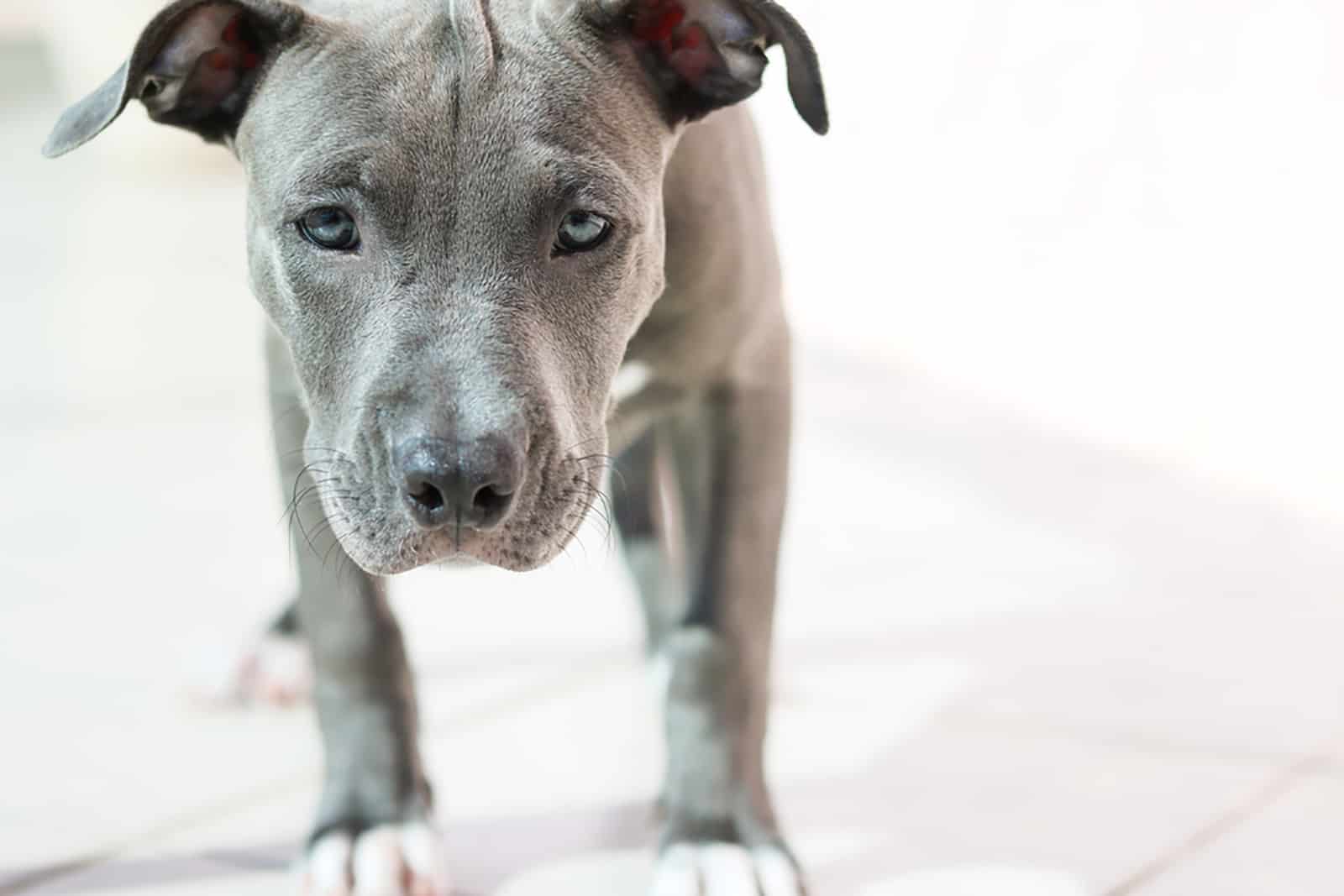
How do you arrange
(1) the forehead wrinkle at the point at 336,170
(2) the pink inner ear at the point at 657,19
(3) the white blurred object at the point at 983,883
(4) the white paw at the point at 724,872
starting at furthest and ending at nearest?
(3) the white blurred object at the point at 983,883 < (4) the white paw at the point at 724,872 < (2) the pink inner ear at the point at 657,19 < (1) the forehead wrinkle at the point at 336,170

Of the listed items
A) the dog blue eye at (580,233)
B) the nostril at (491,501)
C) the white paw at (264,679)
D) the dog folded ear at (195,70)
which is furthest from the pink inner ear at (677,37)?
the white paw at (264,679)

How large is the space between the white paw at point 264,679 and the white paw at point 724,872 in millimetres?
1038

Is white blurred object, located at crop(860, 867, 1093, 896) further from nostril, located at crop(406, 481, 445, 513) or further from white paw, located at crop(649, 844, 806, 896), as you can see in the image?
nostril, located at crop(406, 481, 445, 513)

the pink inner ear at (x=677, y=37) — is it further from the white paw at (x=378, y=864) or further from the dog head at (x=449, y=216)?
the white paw at (x=378, y=864)

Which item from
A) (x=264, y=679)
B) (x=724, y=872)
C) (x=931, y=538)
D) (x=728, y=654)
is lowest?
(x=931, y=538)

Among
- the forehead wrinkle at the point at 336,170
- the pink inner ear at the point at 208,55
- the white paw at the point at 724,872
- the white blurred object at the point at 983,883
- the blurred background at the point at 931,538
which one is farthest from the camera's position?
the blurred background at the point at 931,538

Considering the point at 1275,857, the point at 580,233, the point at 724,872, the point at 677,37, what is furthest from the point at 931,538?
the point at 580,233

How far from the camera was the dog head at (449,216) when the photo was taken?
197cm

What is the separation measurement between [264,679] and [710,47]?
5.19ft

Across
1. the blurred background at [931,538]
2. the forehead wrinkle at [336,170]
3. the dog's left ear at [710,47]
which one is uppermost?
the dog's left ear at [710,47]

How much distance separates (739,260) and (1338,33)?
8.72 ft

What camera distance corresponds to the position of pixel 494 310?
79.0 inches

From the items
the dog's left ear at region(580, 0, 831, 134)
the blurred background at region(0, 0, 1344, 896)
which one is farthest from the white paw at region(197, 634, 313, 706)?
the dog's left ear at region(580, 0, 831, 134)

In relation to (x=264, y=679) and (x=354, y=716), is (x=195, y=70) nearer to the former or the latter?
(x=354, y=716)
